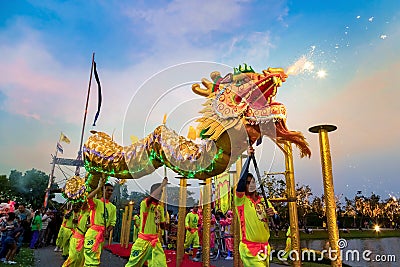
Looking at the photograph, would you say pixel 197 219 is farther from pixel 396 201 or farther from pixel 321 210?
pixel 396 201

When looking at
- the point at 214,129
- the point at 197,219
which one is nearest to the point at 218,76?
the point at 214,129

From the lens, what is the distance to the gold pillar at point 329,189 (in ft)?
10.1

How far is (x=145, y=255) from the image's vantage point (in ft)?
15.5

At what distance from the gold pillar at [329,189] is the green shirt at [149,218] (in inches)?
109

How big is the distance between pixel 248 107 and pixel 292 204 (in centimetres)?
188

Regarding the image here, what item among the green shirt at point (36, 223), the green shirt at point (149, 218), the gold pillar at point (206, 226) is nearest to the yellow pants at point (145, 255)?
the green shirt at point (149, 218)

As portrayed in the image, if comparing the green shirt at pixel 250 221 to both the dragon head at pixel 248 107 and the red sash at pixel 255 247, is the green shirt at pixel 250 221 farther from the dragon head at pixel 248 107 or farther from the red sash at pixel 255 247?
the dragon head at pixel 248 107

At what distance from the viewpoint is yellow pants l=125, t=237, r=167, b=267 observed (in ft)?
15.2

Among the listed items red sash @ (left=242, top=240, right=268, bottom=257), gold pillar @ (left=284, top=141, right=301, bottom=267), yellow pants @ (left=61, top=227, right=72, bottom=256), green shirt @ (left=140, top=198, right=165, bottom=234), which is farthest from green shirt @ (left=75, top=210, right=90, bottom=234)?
gold pillar @ (left=284, top=141, right=301, bottom=267)

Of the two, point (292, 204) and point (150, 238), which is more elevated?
point (292, 204)

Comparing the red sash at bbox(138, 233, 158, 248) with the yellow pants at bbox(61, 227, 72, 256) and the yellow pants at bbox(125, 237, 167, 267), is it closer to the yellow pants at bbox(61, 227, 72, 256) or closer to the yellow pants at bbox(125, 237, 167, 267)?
the yellow pants at bbox(125, 237, 167, 267)

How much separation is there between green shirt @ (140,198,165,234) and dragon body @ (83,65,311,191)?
6.28 ft

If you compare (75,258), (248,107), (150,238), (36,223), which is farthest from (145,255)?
(36,223)

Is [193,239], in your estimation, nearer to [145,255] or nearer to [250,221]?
[145,255]
